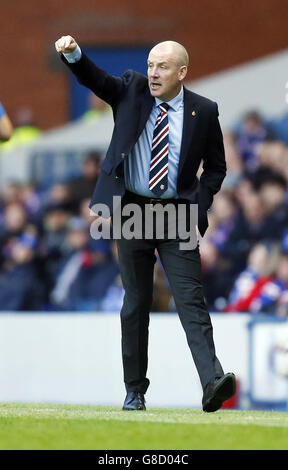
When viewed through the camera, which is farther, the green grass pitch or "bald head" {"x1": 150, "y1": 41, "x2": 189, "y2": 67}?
"bald head" {"x1": 150, "y1": 41, "x2": 189, "y2": 67}

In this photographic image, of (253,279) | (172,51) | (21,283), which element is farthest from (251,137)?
(172,51)

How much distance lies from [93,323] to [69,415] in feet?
15.6

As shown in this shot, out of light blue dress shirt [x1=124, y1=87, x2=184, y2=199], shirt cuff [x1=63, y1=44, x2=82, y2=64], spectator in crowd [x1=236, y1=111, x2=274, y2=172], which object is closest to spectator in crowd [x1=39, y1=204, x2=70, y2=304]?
spectator in crowd [x1=236, y1=111, x2=274, y2=172]

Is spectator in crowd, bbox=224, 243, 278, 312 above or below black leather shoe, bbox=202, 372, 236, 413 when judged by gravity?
above

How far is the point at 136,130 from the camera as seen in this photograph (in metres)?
→ 7.89

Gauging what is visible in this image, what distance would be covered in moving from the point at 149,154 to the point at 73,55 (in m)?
0.76

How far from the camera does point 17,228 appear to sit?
16219 mm

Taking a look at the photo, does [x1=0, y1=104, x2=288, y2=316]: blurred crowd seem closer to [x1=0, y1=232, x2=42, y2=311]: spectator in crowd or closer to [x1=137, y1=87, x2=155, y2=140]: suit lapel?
[x1=0, y1=232, x2=42, y2=311]: spectator in crowd

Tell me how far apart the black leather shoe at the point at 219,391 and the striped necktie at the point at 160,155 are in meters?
1.11

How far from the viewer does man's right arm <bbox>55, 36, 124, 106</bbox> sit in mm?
7547

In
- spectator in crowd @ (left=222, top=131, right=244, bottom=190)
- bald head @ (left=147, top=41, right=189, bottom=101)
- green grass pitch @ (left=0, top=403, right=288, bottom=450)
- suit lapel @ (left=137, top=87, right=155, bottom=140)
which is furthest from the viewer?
spectator in crowd @ (left=222, top=131, right=244, bottom=190)

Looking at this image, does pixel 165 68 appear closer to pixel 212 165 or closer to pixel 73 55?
pixel 73 55

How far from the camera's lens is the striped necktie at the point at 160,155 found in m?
7.88
